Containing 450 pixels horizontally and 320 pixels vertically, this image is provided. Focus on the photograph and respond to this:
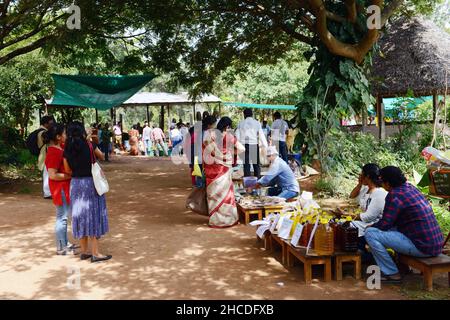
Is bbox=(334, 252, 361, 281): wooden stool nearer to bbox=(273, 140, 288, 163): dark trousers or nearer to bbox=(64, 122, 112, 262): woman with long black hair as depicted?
bbox=(64, 122, 112, 262): woman with long black hair

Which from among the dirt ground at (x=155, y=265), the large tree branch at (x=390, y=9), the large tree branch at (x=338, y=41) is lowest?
the dirt ground at (x=155, y=265)

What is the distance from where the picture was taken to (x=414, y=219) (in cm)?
428

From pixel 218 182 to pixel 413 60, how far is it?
8770mm

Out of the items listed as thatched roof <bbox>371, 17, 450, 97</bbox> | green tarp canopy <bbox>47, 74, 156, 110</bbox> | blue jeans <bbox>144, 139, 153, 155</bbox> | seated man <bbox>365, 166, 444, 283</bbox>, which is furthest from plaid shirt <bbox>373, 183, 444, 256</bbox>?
blue jeans <bbox>144, 139, 153, 155</bbox>

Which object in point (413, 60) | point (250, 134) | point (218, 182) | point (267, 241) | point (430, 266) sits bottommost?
point (267, 241)

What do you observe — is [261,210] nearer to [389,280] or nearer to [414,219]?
[389,280]

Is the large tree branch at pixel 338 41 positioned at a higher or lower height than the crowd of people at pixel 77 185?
higher

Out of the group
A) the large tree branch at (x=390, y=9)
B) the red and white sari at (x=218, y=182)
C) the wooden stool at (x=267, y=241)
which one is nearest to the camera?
the wooden stool at (x=267, y=241)

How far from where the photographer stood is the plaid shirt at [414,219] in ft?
13.9

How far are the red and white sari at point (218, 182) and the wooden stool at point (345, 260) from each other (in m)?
2.61

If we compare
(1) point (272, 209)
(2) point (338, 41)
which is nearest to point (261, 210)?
(1) point (272, 209)

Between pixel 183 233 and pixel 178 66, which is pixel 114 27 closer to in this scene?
pixel 178 66

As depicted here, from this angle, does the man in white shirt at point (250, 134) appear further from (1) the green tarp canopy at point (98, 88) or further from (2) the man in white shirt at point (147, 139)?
(2) the man in white shirt at point (147, 139)

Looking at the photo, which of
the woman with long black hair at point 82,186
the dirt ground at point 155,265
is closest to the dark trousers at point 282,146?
the dirt ground at point 155,265
